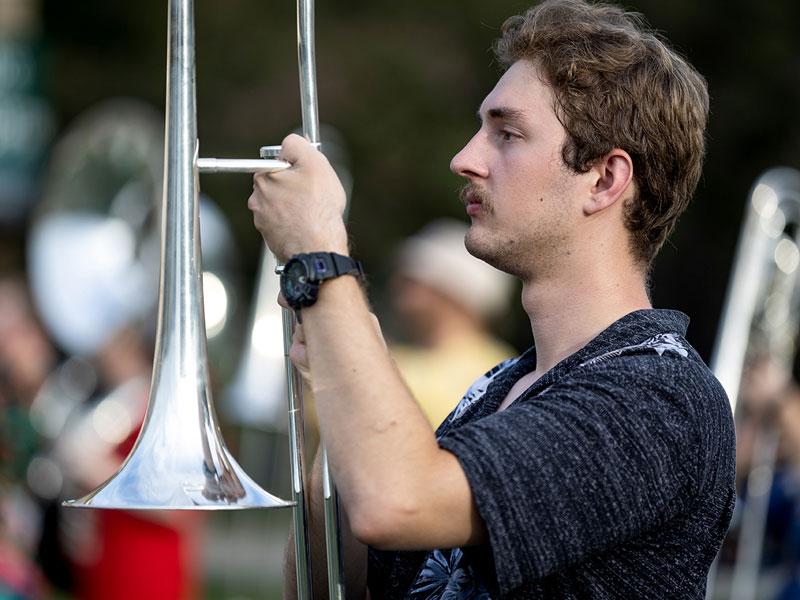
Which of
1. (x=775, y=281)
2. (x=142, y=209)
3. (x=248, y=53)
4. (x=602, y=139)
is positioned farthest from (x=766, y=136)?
Answer: (x=602, y=139)

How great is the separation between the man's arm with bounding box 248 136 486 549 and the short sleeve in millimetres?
47

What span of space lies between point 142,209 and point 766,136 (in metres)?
9.00

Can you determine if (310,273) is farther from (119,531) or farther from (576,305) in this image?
(119,531)

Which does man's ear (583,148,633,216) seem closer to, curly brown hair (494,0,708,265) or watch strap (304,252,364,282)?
curly brown hair (494,0,708,265)

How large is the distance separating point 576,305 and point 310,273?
20.4 inches

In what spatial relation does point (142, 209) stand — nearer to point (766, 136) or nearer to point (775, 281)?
point (775, 281)

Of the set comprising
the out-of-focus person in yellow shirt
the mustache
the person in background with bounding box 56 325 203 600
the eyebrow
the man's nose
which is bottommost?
the person in background with bounding box 56 325 203 600

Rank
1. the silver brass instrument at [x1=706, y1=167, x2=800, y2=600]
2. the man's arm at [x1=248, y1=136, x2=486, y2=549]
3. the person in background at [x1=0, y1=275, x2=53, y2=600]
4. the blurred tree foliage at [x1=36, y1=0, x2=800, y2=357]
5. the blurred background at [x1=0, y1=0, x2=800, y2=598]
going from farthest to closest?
1. the blurred tree foliage at [x1=36, y1=0, x2=800, y2=357]
2. the blurred background at [x1=0, y1=0, x2=800, y2=598]
3. the person in background at [x1=0, y1=275, x2=53, y2=600]
4. the silver brass instrument at [x1=706, y1=167, x2=800, y2=600]
5. the man's arm at [x1=248, y1=136, x2=486, y2=549]

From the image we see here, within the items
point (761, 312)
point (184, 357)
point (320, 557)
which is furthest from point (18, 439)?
point (184, 357)

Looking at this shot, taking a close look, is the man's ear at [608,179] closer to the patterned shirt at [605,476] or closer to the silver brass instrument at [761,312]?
the patterned shirt at [605,476]

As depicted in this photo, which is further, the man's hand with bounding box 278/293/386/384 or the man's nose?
the man's nose

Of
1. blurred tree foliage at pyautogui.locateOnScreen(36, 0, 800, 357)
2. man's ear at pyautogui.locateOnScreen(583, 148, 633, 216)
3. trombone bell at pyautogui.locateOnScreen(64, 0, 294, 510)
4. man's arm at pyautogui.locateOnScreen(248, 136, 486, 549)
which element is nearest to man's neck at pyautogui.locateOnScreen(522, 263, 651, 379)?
man's ear at pyautogui.locateOnScreen(583, 148, 633, 216)

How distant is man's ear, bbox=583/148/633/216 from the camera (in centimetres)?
238

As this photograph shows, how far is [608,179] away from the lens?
2.39 m
